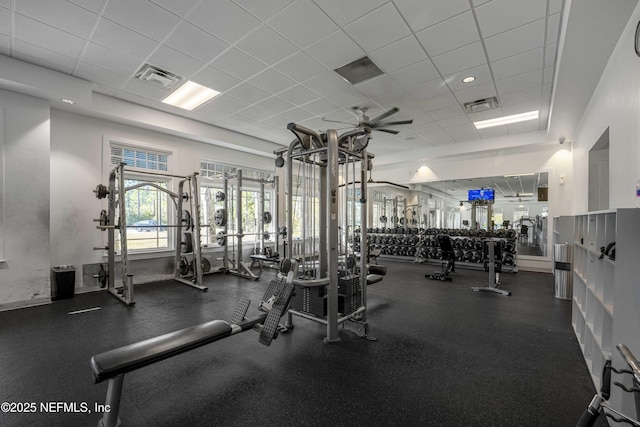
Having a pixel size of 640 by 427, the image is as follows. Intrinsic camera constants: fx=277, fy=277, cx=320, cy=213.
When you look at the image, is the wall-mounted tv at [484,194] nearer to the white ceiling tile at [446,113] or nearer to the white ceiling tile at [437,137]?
the white ceiling tile at [437,137]

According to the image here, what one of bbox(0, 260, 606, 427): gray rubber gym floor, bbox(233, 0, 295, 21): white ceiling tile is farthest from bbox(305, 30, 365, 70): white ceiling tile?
bbox(0, 260, 606, 427): gray rubber gym floor

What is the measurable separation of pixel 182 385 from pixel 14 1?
12.2 ft

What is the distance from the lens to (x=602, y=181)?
4.08m

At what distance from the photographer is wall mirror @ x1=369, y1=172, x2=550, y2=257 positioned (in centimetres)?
726

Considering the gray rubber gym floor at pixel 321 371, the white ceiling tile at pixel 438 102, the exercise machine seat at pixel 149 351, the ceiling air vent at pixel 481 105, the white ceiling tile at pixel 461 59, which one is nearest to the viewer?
the exercise machine seat at pixel 149 351

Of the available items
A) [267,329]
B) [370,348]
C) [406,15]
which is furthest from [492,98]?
[267,329]

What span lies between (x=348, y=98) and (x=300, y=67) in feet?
3.88

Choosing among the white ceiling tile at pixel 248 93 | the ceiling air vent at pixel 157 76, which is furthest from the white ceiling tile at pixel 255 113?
the ceiling air vent at pixel 157 76

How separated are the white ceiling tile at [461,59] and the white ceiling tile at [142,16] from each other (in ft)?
9.99

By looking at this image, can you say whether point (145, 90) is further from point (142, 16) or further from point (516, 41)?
point (516, 41)

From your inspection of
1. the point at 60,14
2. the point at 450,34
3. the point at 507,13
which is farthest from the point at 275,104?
the point at 507,13

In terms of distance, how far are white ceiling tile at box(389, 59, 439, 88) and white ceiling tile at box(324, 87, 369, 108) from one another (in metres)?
0.67

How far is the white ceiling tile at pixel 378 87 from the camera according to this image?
3.98m

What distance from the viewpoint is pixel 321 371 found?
7.24 ft
